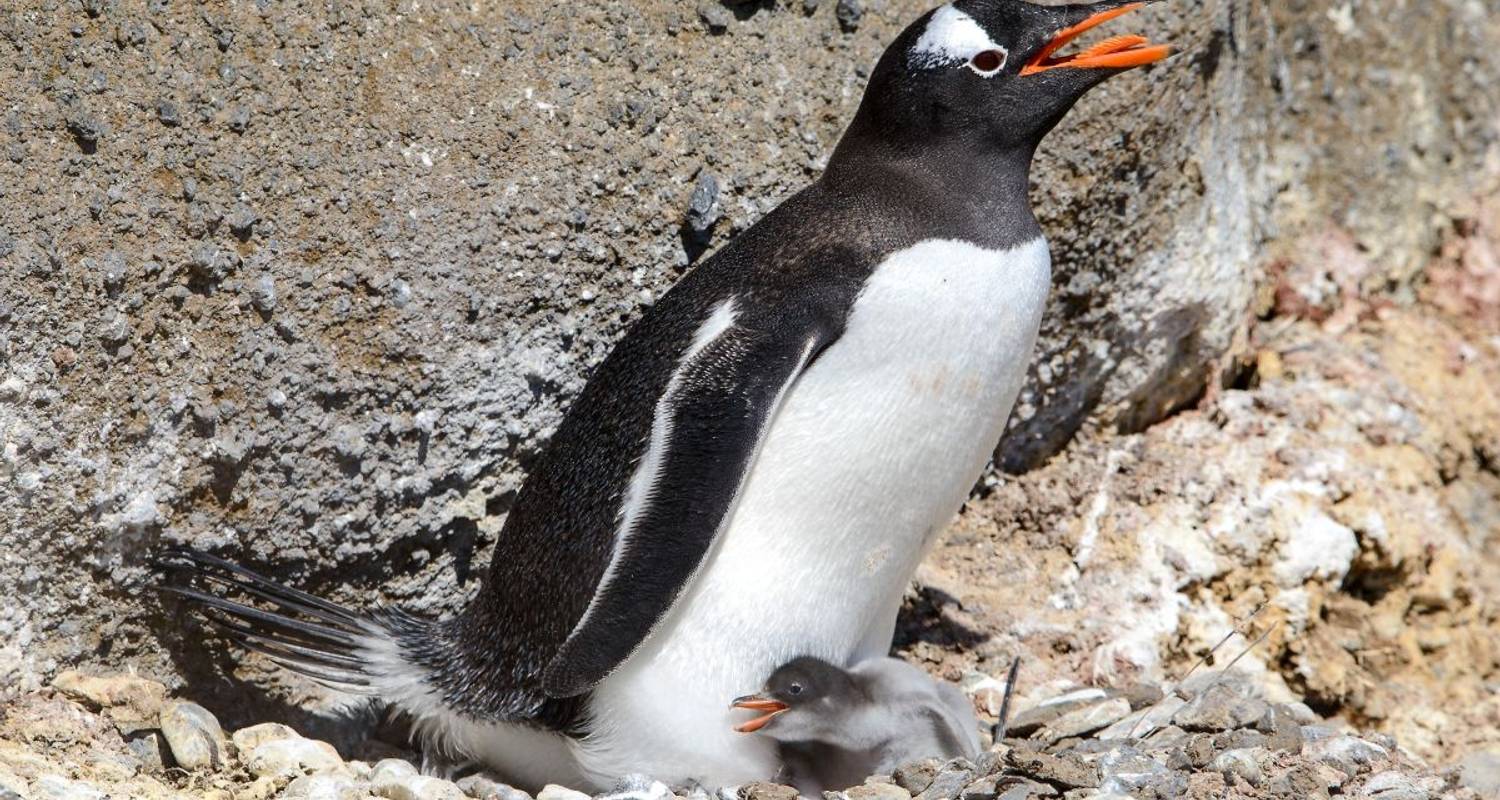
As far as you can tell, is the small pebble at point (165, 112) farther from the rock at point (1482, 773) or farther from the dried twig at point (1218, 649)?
the rock at point (1482, 773)

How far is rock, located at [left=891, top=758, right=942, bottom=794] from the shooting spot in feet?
8.02

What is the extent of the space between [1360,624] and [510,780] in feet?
5.64

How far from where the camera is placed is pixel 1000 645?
10.5 ft

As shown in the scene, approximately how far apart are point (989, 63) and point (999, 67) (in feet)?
0.05

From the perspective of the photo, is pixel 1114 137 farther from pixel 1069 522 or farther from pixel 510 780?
pixel 510 780

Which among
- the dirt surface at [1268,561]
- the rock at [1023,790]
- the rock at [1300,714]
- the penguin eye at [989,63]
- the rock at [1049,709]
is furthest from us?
the dirt surface at [1268,561]

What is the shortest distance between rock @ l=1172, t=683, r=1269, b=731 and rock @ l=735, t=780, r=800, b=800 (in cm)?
64

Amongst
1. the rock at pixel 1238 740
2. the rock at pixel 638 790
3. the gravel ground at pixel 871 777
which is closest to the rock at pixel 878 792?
the gravel ground at pixel 871 777

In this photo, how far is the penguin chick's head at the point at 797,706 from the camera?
8.36 feet

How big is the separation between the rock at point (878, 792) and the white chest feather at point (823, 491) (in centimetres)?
20

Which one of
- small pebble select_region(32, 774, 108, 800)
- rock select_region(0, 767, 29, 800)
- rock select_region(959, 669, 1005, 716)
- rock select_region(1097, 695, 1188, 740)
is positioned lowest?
rock select_region(959, 669, 1005, 716)

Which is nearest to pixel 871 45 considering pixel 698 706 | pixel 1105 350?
pixel 1105 350

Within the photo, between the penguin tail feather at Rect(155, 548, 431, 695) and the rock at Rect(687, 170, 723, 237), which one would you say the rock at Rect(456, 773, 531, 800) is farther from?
the rock at Rect(687, 170, 723, 237)

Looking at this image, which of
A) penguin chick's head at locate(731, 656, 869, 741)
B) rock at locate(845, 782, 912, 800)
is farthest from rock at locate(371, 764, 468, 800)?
rock at locate(845, 782, 912, 800)
